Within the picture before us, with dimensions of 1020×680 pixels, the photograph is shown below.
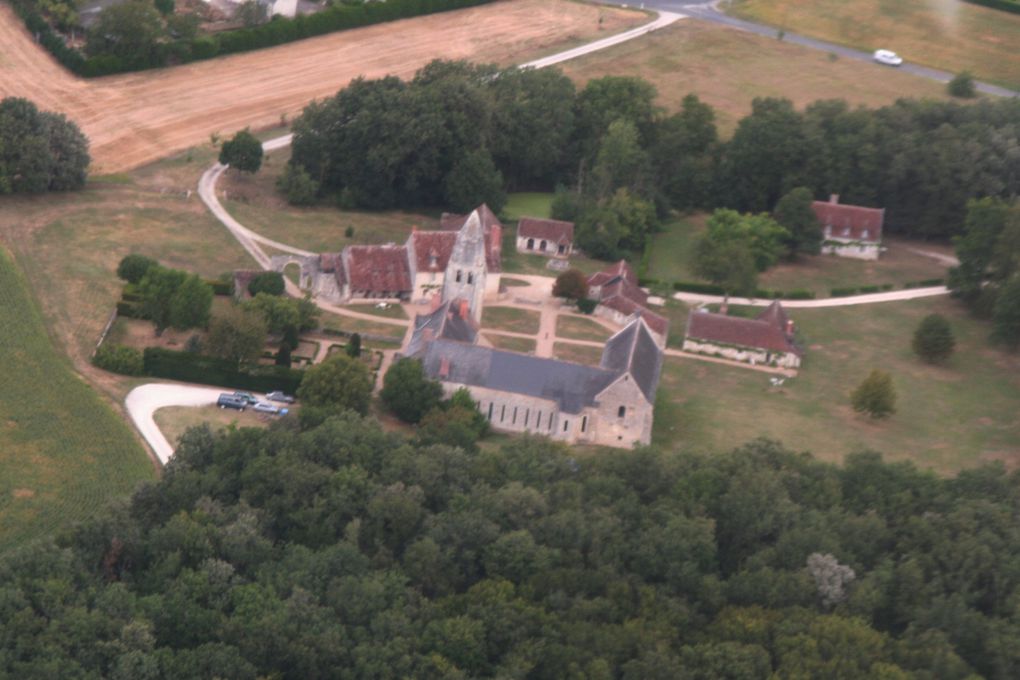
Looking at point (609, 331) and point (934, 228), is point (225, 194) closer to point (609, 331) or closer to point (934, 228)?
point (609, 331)

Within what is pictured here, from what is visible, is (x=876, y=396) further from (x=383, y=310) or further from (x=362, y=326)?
(x=362, y=326)

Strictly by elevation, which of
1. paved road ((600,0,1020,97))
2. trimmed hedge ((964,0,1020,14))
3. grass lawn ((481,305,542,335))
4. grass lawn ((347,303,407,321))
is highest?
trimmed hedge ((964,0,1020,14))

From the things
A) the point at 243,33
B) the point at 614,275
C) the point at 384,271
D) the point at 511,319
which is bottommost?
the point at 511,319

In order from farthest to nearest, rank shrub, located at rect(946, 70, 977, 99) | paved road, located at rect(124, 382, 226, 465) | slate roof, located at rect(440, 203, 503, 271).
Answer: shrub, located at rect(946, 70, 977, 99) < slate roof, located at rect(440, 203, 503, 271) < paved road, located at rect(124, 382, 226, 465)

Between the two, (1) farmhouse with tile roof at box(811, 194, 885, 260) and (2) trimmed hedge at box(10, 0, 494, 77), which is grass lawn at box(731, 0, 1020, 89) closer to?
(2) trimmed hedge at box(10, 0, 494, 77)

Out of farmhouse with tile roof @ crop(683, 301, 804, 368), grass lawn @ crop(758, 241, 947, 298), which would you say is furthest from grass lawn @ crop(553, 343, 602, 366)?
grass lawn @ crop(758, 241, 947, 298)

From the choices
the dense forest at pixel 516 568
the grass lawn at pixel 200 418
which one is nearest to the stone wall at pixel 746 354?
the dense forest at pixel 516 568

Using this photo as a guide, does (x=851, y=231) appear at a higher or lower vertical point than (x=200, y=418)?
higher

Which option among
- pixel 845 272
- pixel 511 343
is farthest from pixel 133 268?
pixel 845 272
